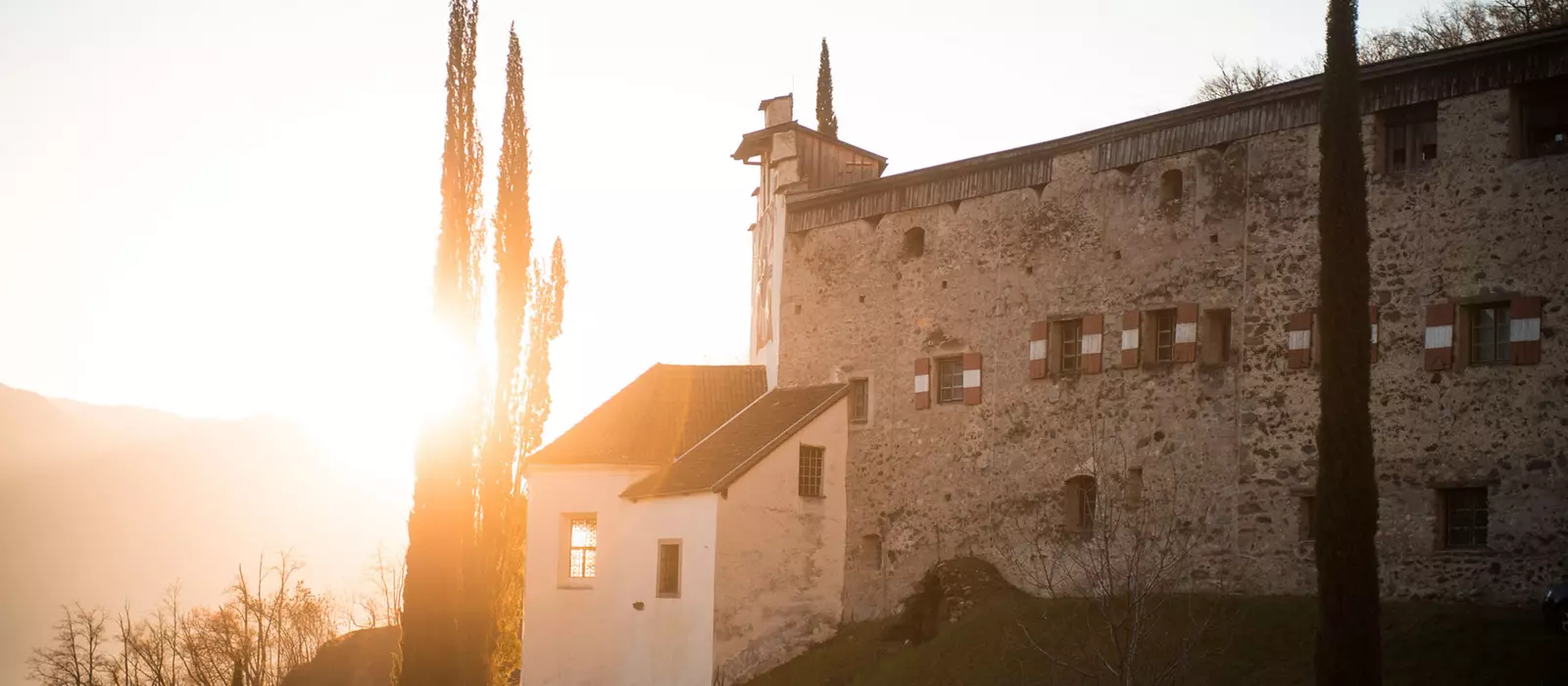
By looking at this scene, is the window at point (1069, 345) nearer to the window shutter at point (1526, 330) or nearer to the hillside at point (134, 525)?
the window shutter at point (1526, 330)

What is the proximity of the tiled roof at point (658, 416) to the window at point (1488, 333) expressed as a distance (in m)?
17.3

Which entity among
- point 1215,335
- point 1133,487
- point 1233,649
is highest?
point 1215,335

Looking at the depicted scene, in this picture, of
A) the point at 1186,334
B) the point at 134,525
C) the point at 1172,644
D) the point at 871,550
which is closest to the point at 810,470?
the point at 871,550

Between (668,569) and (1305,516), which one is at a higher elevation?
(1305,516)

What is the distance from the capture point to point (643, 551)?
33.1 meters

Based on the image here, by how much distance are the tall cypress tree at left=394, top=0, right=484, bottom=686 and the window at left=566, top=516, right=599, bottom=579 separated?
11.1m

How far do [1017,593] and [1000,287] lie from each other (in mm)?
6390

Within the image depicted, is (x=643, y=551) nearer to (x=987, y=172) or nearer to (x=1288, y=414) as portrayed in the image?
Result: (x=987, y=172)

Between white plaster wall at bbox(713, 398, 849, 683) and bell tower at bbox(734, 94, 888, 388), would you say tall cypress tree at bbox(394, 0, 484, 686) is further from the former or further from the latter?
bell tower at bbox(734, 94, 888, 388)

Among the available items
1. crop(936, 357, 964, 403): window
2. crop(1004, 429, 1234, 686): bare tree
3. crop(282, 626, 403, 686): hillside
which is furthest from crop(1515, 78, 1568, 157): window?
crop(282, 626, 403, 686): hillside

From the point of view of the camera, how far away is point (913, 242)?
3378 centimetres

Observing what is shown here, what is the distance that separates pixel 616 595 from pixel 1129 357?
12571 millimetres

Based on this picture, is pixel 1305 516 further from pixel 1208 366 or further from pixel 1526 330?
pixel 1526 330

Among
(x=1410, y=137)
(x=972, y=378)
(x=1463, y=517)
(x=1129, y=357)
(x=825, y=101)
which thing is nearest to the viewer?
(x=1463, y=517)
